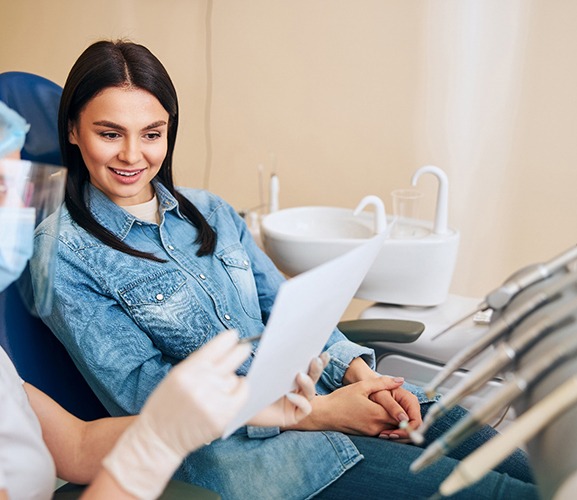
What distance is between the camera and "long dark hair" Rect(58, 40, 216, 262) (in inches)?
45.2

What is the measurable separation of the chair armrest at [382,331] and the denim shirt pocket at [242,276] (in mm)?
197

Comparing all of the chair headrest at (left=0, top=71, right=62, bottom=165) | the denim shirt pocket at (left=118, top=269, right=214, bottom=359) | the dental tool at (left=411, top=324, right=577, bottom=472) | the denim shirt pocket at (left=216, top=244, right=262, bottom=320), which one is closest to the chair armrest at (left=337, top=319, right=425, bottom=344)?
the denim shirt pocket at (left=216, top=244, right=262, bottom=320)

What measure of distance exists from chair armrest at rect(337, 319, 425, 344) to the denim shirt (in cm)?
6

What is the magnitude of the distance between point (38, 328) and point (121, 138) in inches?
13.8

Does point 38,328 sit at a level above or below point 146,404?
below

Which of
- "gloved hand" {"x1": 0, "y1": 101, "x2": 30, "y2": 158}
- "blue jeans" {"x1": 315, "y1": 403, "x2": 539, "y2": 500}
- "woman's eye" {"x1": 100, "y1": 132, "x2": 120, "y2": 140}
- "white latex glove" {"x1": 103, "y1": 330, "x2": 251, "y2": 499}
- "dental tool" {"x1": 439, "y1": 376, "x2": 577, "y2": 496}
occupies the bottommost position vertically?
"blue jeans" {"x1": 315, "y1": 403, "x2": 539, "y2": 500}

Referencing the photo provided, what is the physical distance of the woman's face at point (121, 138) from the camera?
1147 millimetres

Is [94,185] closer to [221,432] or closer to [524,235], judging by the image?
[221,432]

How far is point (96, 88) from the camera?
1147 millimetres

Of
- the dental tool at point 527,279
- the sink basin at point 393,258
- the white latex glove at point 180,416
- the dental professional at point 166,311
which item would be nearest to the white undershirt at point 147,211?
the dental professional at point 166,311

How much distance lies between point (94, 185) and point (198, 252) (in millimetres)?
221

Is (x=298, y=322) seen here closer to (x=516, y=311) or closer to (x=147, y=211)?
(x=516, y=311)

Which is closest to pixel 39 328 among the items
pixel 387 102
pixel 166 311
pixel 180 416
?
pixel 166 311

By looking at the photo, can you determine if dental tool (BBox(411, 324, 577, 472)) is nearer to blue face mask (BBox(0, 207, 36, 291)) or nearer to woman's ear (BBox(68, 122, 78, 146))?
blue face mask (BBox(0, 207, 36, 291))
